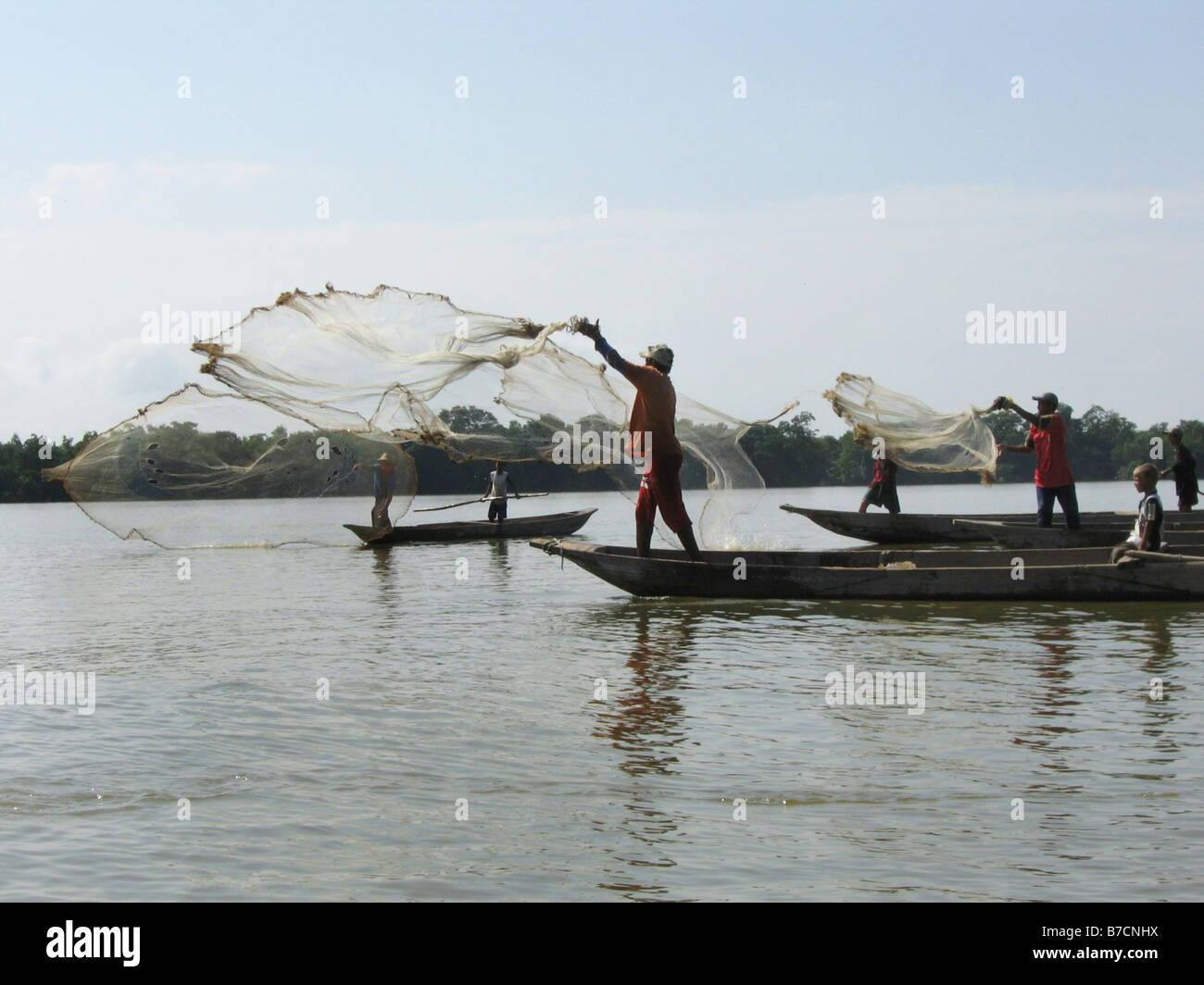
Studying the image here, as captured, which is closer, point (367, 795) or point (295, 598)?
point (367, 795)

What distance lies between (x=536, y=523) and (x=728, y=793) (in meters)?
18.0

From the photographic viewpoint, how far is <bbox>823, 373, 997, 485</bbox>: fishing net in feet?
54.5

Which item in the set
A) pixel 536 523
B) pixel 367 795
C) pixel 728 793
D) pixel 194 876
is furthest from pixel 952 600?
pixel 536 523

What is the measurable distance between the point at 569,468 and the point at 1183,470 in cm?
2576

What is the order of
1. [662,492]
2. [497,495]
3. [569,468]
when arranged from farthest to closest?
1. [569,468]
2. [497,495]
3. [662,492]

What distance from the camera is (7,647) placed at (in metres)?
11.1

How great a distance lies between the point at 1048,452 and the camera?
14258 millimetres

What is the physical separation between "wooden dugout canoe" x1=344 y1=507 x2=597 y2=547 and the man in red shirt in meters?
9.43

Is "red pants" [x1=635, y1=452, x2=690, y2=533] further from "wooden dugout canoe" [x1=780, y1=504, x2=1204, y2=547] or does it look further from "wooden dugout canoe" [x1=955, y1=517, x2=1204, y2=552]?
"wooden dugout canoe" [x1=780, y1=504, x2=1204, y2=547]

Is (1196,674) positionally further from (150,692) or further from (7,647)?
(7,647)

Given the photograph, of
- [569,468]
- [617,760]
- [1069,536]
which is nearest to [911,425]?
[1069,536]

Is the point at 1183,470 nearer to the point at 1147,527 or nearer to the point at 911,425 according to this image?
the point at 911,425

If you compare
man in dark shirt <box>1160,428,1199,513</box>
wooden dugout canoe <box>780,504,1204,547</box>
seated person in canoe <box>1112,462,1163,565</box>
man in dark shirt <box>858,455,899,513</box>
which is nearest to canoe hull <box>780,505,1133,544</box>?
wooden dugout canoe <box>780,504,1204,547</box>

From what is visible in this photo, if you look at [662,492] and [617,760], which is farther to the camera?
[662,492]
